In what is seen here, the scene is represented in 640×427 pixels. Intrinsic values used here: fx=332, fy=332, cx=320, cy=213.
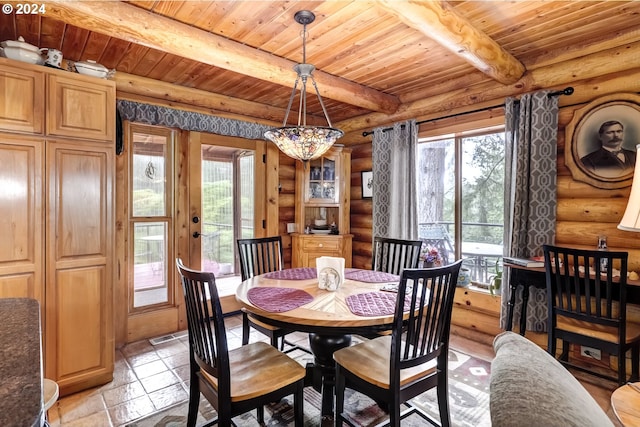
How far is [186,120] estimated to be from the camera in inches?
134

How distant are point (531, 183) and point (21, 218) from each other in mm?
3789

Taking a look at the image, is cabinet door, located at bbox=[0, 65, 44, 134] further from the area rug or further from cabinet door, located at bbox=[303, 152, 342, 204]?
cabinet door, located at bbox=[303, 152, 342, 204]

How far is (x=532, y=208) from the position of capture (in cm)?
281

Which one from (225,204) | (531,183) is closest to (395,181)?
(531,183)

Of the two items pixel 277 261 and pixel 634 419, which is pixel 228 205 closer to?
pixel 277 261

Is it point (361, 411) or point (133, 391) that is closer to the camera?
point (361, 411)

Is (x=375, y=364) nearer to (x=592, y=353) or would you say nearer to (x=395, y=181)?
(x=592, y=353)

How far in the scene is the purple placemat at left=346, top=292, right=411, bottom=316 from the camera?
5.64 ft

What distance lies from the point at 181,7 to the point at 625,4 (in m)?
2.77

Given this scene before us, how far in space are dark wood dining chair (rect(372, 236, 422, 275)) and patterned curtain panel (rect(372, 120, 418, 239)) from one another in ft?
2.67

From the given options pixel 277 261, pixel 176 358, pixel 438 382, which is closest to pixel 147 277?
pixel 176 358

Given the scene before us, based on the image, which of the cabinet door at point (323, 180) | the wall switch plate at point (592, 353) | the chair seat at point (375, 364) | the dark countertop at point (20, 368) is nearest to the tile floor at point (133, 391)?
the chair seat at point (375, 364)

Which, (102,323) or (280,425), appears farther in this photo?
(102,323)

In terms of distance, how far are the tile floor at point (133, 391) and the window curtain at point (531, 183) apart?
2704 millimetres
